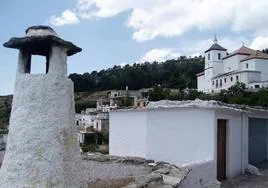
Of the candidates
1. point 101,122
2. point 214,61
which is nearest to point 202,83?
point 214,61

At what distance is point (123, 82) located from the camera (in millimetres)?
94312

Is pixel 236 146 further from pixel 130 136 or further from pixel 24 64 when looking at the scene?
pixel 24 64

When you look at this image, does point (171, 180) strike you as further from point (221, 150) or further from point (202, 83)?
point (202, 83)

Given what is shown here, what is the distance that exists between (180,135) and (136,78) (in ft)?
272

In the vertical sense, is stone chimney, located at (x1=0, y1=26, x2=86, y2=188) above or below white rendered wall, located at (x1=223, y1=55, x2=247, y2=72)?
below

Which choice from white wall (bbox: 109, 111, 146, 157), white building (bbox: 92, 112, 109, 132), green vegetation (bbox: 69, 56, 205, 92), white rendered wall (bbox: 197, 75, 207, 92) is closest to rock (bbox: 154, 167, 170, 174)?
white wall (bbox: 109, 111, 146, 157)

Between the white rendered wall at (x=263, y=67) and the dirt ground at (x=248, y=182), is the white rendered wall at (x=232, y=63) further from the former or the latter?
the dirt ground at (x=248, y=182)

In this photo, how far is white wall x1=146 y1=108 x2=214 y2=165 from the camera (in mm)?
12531

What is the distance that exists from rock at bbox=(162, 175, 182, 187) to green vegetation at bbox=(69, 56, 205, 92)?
83270 millimetres

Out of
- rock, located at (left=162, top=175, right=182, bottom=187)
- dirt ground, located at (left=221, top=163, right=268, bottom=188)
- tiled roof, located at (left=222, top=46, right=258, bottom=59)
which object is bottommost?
dirt ground, located at (left=221, top=163, right=268, bottom=188)

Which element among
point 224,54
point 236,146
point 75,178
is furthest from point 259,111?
point 224,54

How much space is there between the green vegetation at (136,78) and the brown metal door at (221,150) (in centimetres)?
7823

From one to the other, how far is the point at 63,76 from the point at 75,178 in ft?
4.46

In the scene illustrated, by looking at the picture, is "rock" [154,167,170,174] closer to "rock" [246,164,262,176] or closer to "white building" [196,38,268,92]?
"rock" [246,164,262,176]
